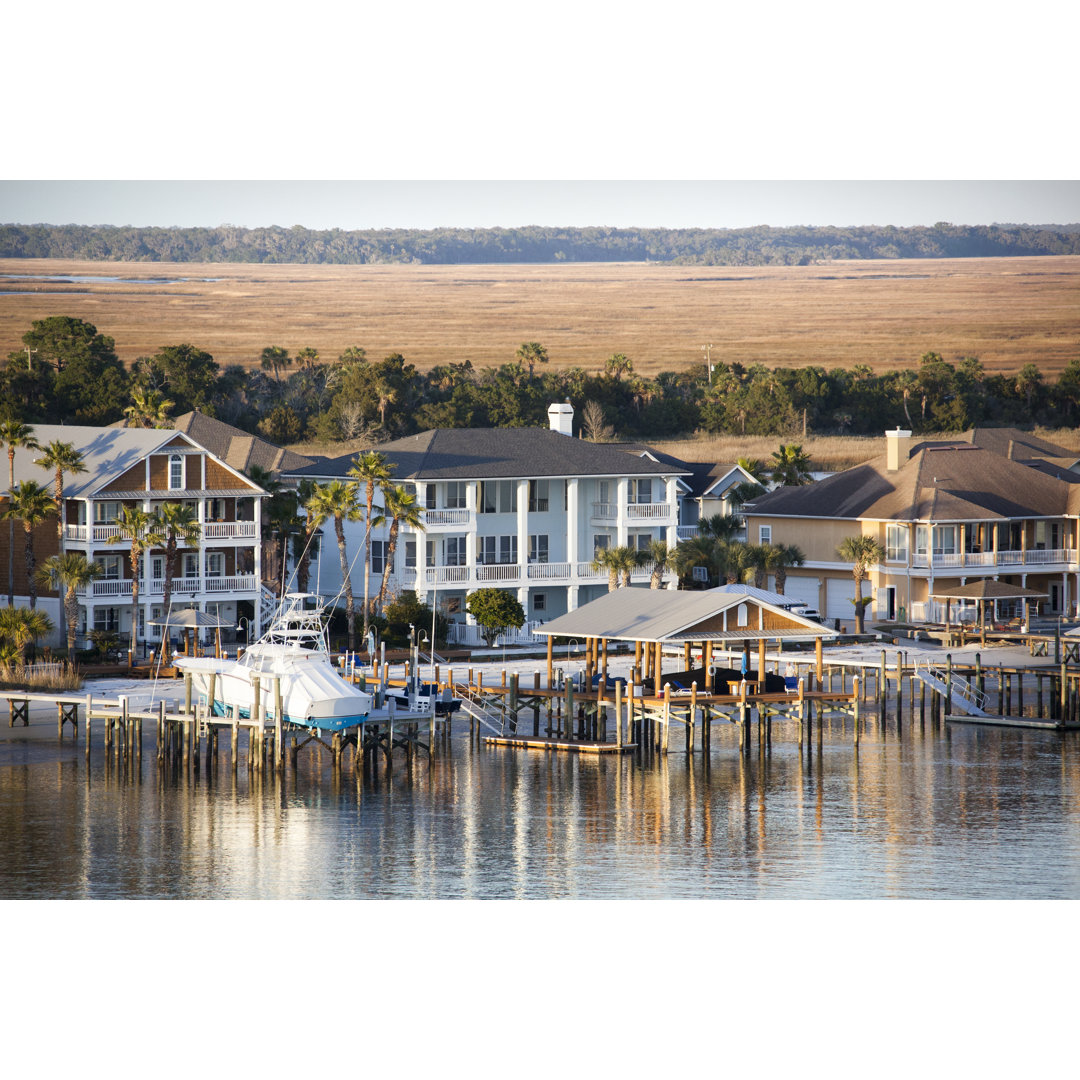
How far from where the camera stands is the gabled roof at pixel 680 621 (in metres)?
47.4

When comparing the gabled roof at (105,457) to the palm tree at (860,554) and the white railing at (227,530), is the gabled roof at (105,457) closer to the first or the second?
the white railing at (227,530)

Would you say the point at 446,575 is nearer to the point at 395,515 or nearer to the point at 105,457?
the point at 395,515

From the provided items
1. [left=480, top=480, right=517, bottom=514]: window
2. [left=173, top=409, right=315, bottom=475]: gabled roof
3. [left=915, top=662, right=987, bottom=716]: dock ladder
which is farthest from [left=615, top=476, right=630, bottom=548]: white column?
[left=915, top=662, right=987, bottom=716]: dock ladder

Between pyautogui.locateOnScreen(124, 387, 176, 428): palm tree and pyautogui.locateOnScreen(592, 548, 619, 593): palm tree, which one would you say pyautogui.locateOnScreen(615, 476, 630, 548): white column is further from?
pyautogui.locateOnScreen(124, 387, 176, 428): palm tree

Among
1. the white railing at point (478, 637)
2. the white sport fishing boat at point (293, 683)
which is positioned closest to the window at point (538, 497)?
the white railing at point (478, 637)

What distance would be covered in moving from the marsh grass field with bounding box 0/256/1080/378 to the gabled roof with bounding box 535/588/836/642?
85928 millimetres

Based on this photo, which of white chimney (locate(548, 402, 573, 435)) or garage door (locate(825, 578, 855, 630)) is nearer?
garage door (locate(825, 578, 855, 630))

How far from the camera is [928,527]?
232 ft

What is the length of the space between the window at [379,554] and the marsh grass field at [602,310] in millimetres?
66624

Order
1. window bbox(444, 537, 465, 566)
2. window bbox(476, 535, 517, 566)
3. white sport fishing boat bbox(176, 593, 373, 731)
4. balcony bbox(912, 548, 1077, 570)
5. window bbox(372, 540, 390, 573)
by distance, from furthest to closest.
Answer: balcony bbox(912, 548, 1077, 570)
window bbox(476, 535, 517, 566)
window bbox(444, 537, 465, 566)
window bbox(372, 540, 390, 573)
white sport fishing boat bbox(176, 593, 373, 731)

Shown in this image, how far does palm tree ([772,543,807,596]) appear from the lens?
229 feet

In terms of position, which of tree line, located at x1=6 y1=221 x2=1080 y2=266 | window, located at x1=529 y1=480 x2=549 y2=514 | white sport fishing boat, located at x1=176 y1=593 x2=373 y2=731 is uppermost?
tree line, located at x1=6 y1=221 x2=1080 y2=266
